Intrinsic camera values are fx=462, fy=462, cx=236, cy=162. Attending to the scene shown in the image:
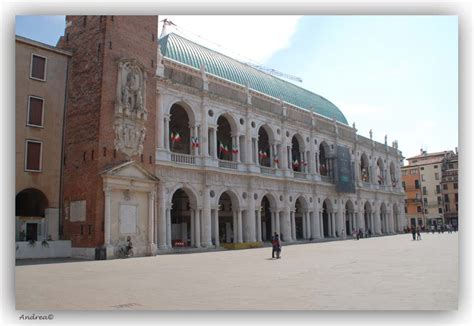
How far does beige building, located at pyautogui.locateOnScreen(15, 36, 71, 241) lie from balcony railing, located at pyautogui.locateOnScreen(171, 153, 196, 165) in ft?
29.5

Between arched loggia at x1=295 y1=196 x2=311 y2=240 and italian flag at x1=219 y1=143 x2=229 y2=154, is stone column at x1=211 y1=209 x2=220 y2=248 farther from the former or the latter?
arched loggia at x1=295 y1=196 x2=311 y2=240

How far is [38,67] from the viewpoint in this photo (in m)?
22.7

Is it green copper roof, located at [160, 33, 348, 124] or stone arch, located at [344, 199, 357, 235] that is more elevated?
green copper roof, located at [160, 33, 348, 124]

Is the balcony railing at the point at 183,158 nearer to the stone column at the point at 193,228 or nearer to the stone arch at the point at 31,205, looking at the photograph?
the stone column at the point at 193,228

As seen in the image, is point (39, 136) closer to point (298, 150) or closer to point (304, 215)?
point (304, 215)

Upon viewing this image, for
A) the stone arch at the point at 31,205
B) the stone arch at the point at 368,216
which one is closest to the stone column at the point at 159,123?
the stone arch at the point at 31,205

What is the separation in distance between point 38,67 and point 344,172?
34860 mm

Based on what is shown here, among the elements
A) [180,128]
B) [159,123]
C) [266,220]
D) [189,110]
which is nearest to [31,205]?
[159,123]

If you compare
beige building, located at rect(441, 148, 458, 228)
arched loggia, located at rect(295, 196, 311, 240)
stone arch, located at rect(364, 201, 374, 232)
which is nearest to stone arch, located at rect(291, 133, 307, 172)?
arched loggia, located at rect(295, 196, 311, 240)

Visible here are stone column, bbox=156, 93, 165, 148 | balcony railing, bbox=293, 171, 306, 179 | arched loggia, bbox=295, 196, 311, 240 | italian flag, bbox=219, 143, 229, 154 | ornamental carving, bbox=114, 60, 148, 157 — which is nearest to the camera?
ornamental carving, bbox=114, 60, 148, 157

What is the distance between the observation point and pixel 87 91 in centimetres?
2414

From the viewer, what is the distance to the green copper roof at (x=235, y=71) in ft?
120

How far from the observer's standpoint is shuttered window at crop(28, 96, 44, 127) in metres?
Answer: 21.9

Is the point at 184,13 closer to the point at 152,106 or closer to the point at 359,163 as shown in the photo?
the point at 152,106
